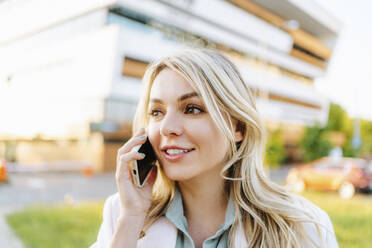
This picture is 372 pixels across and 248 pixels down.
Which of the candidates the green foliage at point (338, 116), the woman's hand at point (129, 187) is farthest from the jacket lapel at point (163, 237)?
the green foliage at point (338, 116)

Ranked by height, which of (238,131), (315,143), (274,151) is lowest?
(274,151)

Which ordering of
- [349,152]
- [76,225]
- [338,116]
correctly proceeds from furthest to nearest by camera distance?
[338,116], [349,152], [76,225]

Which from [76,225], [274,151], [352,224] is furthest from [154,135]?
[274,151]

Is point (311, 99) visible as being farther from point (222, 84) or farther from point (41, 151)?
point (222, 84)

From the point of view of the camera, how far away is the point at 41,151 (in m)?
21.3

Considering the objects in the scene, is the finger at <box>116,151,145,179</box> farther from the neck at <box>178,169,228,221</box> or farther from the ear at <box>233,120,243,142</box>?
the ear at <box>233,120,243,142</box>

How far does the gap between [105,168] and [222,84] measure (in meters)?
18.3

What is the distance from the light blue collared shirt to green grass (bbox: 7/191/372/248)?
12.0ft

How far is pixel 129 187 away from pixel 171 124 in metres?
0.34

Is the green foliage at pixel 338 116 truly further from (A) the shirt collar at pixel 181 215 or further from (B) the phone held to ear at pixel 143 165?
(B) the phone held to ear at pixel 143 165

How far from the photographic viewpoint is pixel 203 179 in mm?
1673

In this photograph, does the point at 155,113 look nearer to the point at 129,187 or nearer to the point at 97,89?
the point at 129,187

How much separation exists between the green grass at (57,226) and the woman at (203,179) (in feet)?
12.0

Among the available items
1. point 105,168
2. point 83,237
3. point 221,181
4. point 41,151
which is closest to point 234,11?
point 105,168
